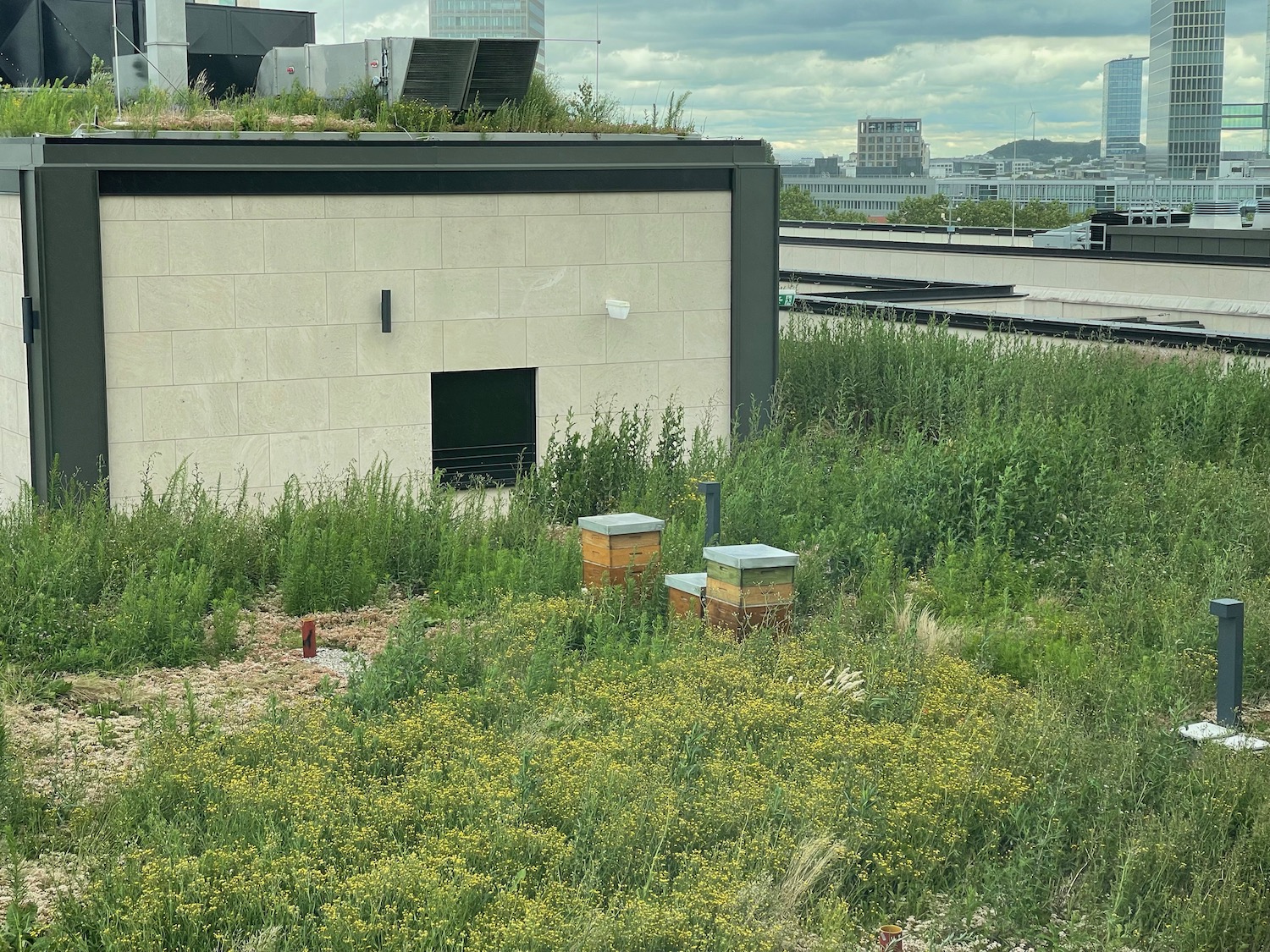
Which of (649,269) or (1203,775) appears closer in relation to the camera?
(1203,775)

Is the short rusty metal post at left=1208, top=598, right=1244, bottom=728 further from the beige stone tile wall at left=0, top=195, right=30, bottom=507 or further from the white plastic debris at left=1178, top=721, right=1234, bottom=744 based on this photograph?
the beige stone tile wall at left=0, top=195, right=30, bottom=507

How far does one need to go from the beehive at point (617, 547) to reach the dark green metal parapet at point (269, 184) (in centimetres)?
635

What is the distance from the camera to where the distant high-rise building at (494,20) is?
18.7 meters

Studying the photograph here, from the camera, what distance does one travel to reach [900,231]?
179 ft

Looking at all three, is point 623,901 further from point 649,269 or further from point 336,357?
point 649,269

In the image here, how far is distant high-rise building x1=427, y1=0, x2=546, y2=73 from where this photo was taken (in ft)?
61.4

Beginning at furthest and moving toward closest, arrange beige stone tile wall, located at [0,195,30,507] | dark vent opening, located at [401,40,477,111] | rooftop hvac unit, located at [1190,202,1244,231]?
rooftop hvac unit, located at [1190,202,1244,231] < dark vent opening, located at [401,40,477,111] < beige stone tile wall, located at [0,195,30,507]

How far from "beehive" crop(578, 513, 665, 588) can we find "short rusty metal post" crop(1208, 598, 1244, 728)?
13.2 ft

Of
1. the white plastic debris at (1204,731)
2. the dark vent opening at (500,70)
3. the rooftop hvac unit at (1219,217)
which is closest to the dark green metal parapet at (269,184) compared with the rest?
the dark vent opening at (500,70)

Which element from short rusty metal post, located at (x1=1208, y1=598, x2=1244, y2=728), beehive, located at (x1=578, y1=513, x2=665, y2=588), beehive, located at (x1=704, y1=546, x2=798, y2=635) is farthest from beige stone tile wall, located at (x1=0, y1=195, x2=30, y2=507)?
short rusty metal post, located at (x1=1208, y1=598, x2=1244, y2=728)

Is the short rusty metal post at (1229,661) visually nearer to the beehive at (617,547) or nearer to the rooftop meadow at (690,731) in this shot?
the rooftop meadow at (690,731)

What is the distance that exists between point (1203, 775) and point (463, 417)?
11.5 metres

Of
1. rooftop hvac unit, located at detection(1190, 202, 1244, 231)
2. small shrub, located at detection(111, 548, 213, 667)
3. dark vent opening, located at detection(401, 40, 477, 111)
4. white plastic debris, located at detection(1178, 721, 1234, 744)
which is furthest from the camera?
rooftop hvac unit, located at detection(1190, 202, 1244, 231)

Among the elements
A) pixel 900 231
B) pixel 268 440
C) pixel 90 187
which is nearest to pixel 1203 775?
pixel 268 440
